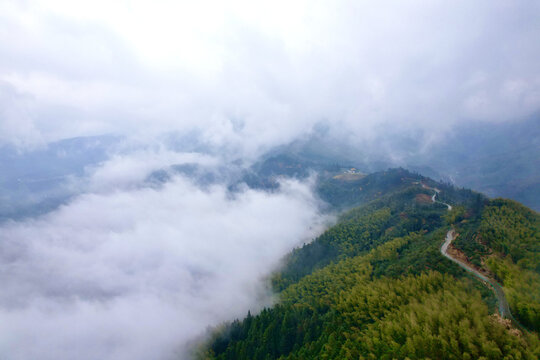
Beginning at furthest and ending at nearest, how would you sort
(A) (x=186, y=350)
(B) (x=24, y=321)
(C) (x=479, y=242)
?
(B) (x=24, y=321) → (A) (x=186, y=350) → (C) (x=479, y=242)

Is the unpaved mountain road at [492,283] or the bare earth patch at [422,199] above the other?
the bare earth patch at [422,199]

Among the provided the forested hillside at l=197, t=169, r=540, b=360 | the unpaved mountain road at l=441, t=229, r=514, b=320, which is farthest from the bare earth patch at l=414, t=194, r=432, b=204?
the unpaved mountain road at l=441, t=229, r=514, b=320

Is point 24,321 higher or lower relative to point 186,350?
higher

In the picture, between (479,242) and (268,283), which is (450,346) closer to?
(479,242)

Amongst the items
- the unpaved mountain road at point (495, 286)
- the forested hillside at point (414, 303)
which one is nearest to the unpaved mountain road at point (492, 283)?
the unpaved mountain road at point (495, 286)

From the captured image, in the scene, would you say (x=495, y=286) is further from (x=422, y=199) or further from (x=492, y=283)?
(x=422, y=199)

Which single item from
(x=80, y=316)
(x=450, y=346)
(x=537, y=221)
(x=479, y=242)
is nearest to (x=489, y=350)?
(x=450, y=346)

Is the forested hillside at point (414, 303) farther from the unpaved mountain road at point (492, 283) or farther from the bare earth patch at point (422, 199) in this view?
the bare earth patch at point (422, 199)

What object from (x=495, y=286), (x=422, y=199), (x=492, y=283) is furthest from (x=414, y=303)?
(x=422, y=199)
